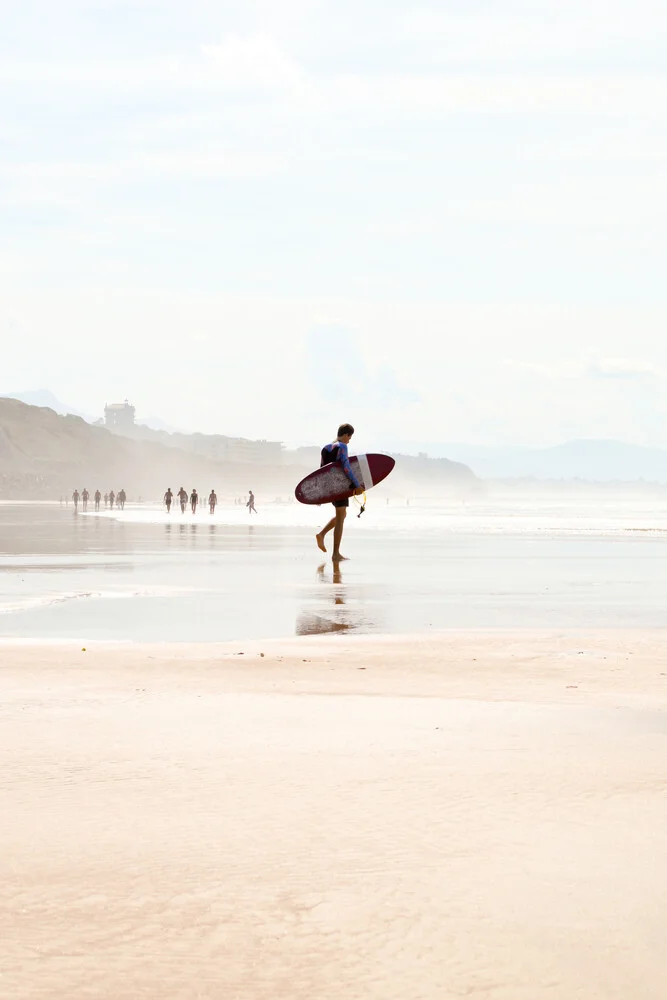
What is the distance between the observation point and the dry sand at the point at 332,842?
347 centimetres

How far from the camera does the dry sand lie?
11.4 ft

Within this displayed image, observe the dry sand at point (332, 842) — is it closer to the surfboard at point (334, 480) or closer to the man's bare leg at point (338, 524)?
the man's bare leg at point (338, 524)

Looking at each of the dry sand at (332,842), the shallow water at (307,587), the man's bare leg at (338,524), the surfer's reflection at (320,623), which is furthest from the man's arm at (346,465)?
the dry sand at (332,842)

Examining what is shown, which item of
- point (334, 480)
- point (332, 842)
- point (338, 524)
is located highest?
point (334, 480)

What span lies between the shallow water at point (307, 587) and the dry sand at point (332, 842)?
4438 millimetres

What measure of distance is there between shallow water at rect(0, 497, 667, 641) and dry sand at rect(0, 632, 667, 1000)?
4.44 meters

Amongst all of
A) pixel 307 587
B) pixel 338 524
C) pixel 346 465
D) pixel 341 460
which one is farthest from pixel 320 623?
pixel 338 524

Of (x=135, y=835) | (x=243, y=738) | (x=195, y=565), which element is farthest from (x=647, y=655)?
(x=195, y=565)

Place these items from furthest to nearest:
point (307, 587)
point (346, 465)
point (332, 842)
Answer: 1. point (346, 465)
2. point (307, 587)
3. point (332, 842)

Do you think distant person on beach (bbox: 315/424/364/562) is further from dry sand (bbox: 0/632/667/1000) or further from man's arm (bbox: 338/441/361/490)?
dry sand (bbox: 0/632/667/1000)

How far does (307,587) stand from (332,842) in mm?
13040

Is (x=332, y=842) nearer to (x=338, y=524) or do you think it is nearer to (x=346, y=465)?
(x=346, y=465)

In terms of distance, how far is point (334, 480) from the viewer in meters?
20.9

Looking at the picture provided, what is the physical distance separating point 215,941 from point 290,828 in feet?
3.71
